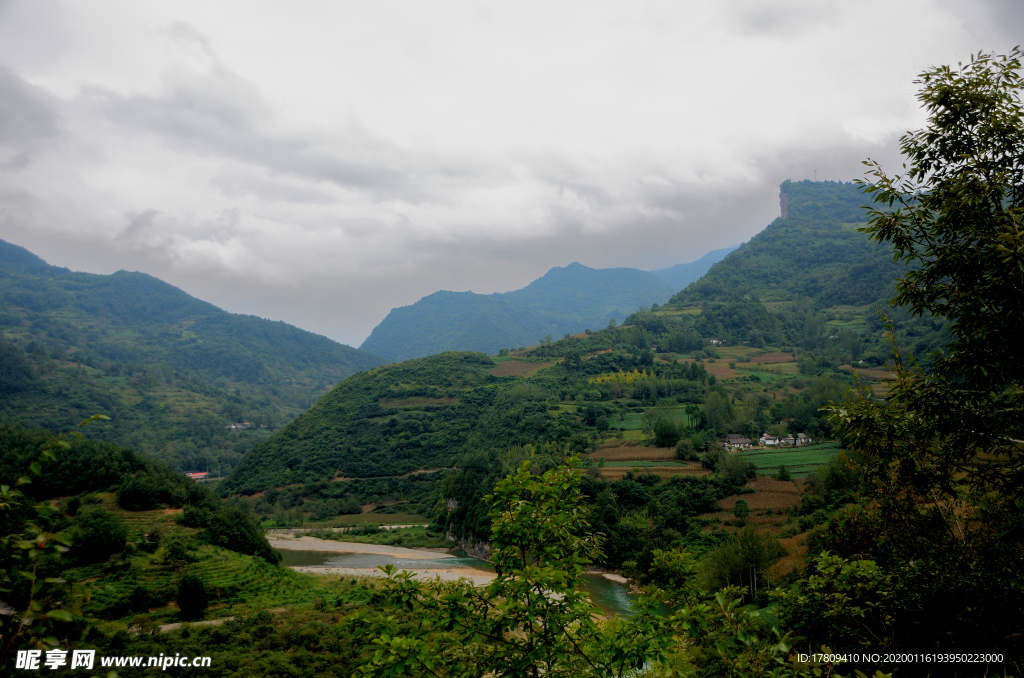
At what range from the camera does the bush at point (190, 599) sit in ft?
90.2

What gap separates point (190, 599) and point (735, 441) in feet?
184

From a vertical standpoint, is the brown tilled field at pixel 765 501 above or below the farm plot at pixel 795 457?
below

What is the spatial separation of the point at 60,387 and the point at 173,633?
441 feet

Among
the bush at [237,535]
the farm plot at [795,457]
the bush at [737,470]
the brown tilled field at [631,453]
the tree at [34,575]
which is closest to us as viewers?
the tree at [34,575]

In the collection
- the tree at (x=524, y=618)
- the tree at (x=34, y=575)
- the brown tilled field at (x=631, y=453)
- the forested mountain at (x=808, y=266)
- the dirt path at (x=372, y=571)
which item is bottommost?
the dirt path at (x=372, y=571)

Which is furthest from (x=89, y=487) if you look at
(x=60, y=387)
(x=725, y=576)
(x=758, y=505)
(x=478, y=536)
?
(x=60, y=387)

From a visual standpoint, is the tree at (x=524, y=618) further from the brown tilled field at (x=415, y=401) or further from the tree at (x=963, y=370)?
the brown tilled field at (x=415, y=401)

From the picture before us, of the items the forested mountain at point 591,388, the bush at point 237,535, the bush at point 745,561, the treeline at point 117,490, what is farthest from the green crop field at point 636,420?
the treeline at point 117,490

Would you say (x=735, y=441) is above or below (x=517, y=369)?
below

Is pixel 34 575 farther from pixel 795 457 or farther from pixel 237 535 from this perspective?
pixel 795 457

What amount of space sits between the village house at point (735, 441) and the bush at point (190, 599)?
50.9 metres

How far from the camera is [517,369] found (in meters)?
110

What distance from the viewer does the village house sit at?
59.8m

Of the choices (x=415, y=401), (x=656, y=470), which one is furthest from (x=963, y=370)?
(x=415, y=401)
